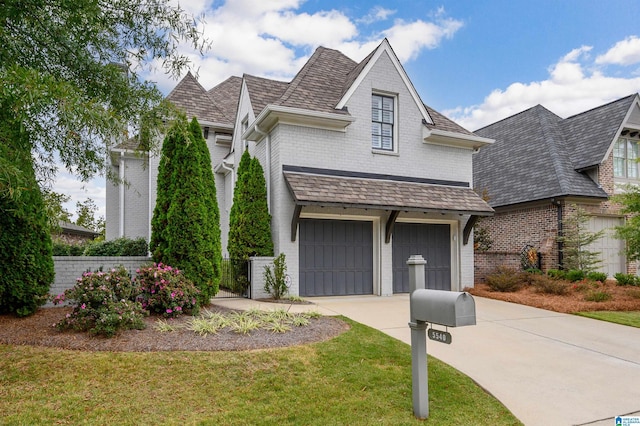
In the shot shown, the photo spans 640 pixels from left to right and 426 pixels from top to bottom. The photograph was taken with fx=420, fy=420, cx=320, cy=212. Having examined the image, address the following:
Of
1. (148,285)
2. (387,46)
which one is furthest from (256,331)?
(387,46)

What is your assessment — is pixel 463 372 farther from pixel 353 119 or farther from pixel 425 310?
pixel 353 119

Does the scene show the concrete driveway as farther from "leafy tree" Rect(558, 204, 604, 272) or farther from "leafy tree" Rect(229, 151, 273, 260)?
"leafy tree" Rect(558, 204, 604, 272)

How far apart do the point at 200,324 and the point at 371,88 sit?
362 inches

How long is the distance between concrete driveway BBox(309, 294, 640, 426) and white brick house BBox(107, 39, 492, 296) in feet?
8.75

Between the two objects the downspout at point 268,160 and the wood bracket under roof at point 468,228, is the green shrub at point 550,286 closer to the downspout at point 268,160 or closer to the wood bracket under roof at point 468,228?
the wood bracket under roof at point 468,228

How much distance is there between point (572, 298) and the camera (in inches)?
453

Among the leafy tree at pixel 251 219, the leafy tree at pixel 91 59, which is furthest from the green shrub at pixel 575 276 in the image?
the leafy tree at pixel 91 59

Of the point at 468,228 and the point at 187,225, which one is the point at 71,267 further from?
the point at 468,228

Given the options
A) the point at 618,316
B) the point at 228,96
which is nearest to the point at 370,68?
the point at 618,316

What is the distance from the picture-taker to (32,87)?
358 cm

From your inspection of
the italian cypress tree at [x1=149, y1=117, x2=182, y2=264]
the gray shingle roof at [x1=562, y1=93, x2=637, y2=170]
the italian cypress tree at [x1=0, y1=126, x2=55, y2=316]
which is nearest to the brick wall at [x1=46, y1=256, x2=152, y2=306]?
the italian cypress tree at [x1=149, y1=117, x2=182, y2=264]

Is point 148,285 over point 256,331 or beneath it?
over

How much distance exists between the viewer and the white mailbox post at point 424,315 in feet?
11.6

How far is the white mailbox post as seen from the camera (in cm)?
354
